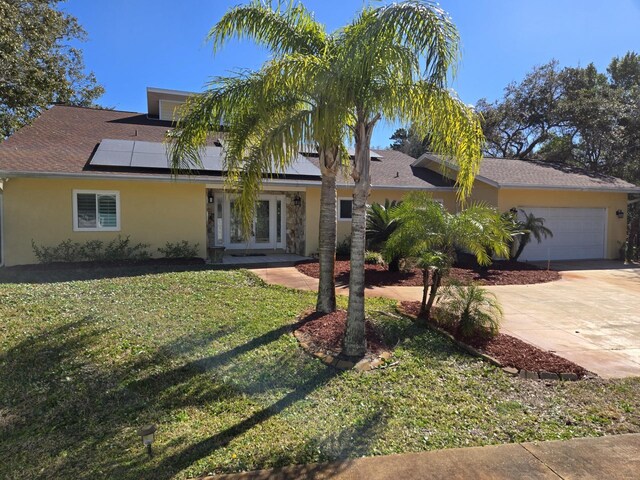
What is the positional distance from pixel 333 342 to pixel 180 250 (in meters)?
8.27

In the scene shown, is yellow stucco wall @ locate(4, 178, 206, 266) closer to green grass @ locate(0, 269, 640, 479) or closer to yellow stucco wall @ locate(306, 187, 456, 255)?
yellow stucco wall @ locate(306, 187, 456, 255)

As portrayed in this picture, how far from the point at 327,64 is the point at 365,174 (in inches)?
56.8

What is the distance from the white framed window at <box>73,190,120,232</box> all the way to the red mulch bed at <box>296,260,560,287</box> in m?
5.58

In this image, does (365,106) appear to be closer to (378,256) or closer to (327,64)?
(327,64)

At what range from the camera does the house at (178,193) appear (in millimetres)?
11555

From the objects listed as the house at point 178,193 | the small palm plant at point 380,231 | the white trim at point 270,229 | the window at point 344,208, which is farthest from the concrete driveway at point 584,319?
the white trim at point 270,229

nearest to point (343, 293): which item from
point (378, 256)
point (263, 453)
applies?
point (378, 256)

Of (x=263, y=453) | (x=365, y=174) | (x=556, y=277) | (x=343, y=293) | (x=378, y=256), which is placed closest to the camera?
(x=263, y=453)

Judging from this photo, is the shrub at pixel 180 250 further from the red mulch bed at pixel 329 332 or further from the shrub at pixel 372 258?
the red mulch bed at pixel 329 332

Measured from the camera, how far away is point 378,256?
13641 millimetres

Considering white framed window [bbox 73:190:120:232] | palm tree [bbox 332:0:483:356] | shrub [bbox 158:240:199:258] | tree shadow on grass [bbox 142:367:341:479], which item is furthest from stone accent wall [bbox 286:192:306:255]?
tree shadow on grass [bbox 142:367:341:479]

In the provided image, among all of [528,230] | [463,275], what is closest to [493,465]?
[463,275]

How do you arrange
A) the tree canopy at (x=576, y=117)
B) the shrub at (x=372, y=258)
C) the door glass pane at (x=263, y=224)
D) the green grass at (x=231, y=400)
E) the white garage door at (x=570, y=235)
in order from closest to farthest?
the green grass at (x=231, y=400)
the shrub at (x=372, y=258)
the door glass pane at (x=263, y=224)
the white garage door at (x=570, y=235)
the tree canopy at (x=576, y=117)

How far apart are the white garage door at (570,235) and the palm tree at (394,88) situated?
11.7 meters
